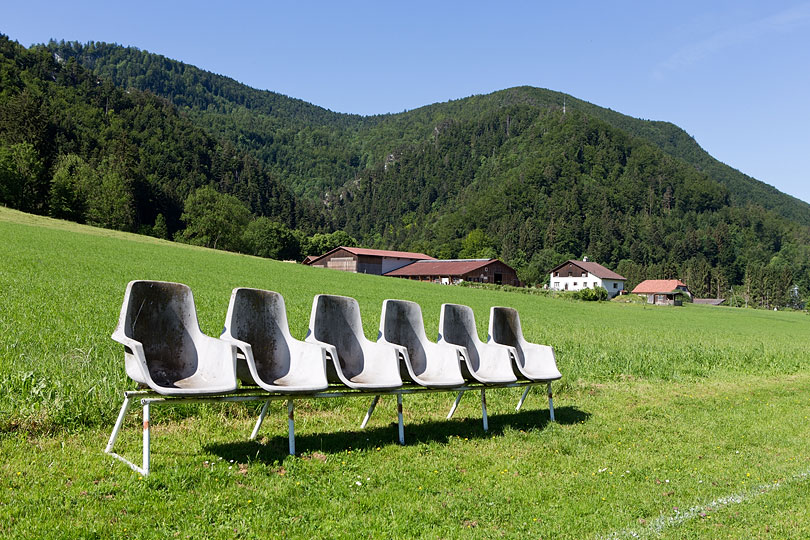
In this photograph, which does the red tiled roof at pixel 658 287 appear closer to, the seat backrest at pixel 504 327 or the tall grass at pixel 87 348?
the tall grass at pixel 87 348

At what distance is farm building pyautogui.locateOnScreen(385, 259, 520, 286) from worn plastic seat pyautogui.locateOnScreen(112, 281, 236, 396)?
85389 mm

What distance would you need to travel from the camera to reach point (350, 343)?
23.4 ft

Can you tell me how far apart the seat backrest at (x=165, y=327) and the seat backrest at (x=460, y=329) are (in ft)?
11.4

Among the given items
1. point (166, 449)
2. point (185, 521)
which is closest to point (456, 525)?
point (185, 521)

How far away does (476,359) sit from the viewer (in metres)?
8.40

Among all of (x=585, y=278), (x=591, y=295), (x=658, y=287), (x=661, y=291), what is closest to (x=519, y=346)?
(x=591, y=295)

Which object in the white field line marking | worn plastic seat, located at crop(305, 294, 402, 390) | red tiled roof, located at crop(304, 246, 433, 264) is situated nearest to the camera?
the white field line marking

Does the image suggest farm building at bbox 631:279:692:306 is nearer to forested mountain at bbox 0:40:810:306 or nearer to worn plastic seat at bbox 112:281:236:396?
forested mountain at bbox 0:40:810:306

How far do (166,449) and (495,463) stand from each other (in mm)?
3252

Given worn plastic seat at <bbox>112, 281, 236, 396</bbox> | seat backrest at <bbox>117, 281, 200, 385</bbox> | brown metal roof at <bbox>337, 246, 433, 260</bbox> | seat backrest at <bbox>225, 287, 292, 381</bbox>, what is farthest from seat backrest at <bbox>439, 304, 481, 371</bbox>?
brown metal roof at <bbox>337, 246, 433, 260</bbox>

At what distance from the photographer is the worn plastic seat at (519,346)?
8.66 m

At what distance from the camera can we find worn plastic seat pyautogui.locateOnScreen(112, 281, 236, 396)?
5430mm

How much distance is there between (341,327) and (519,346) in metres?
3.28

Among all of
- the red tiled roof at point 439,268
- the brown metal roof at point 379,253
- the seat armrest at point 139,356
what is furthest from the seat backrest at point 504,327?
the brown metal roof at point 379,253
